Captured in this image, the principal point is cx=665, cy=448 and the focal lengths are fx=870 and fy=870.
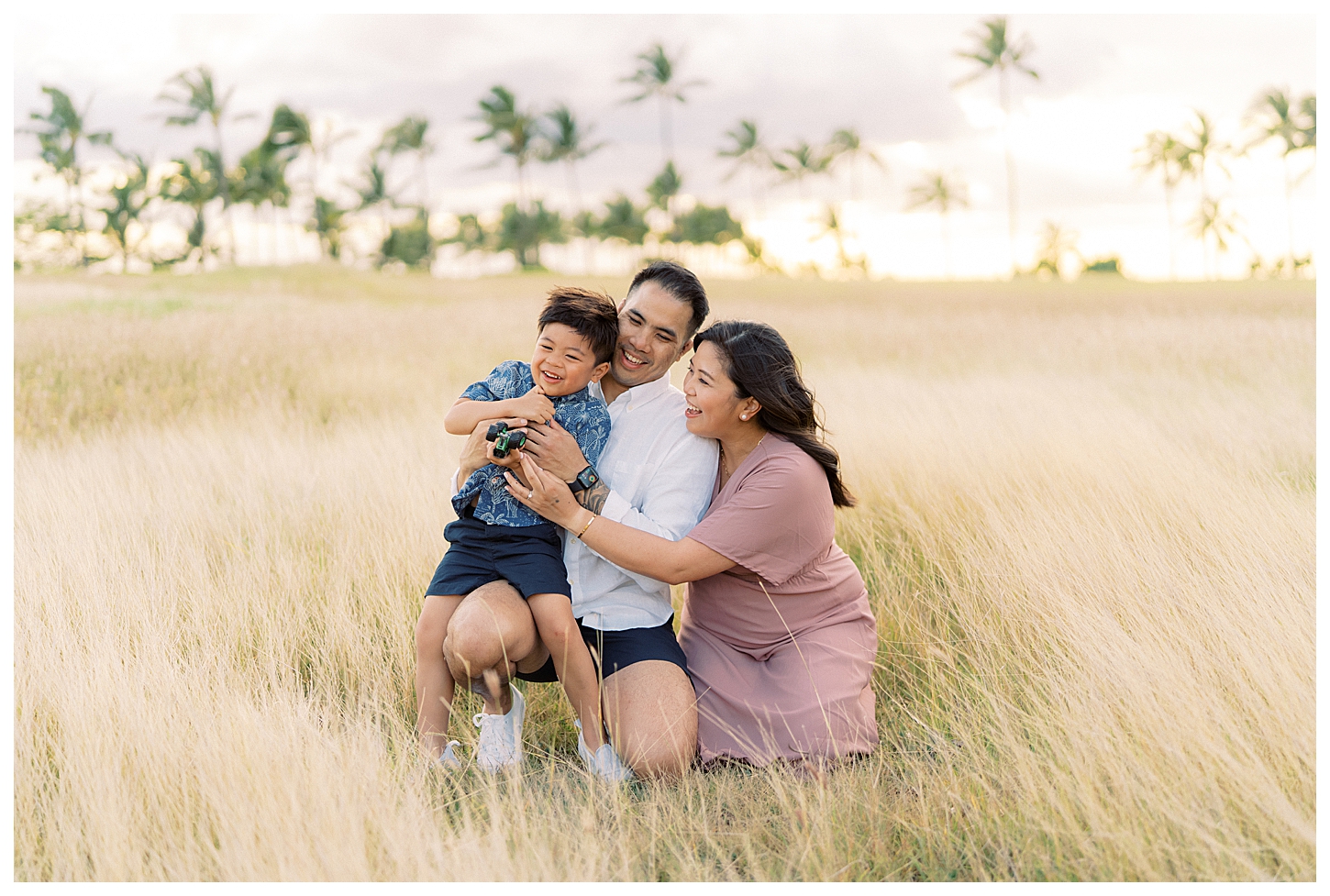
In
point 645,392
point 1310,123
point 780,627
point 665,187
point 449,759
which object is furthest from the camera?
point 665,187

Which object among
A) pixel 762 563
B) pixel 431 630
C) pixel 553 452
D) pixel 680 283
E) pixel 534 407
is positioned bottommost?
pixel 431 630

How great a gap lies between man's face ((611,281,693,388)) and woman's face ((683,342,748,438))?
19cm

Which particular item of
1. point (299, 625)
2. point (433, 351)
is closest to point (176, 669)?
point (299, 625)

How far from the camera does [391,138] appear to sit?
163 ft

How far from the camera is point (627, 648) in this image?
3.06 m

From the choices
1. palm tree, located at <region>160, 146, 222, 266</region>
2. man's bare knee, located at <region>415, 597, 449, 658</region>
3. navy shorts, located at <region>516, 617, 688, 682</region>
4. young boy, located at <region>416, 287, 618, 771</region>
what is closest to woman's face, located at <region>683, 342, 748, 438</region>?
young boy, located at <region>416, 287, 618, 771</region>

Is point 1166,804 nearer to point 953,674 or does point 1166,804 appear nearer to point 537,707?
point 953,674

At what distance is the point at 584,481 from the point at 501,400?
48 centimetres

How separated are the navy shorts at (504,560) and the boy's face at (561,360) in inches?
19.6

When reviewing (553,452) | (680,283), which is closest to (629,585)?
(553,452)

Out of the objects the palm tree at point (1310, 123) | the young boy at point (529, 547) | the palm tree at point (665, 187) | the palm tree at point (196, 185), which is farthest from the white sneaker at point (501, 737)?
the palm tree at point (665, 187)

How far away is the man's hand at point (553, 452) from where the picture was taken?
294cm

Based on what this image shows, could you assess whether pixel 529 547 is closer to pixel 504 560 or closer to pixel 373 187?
pixel 504 560

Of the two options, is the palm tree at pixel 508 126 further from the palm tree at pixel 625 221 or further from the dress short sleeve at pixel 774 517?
the dress short sleeve at pixel 774 517
